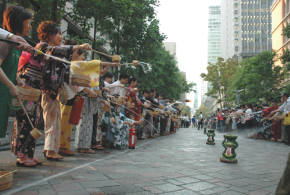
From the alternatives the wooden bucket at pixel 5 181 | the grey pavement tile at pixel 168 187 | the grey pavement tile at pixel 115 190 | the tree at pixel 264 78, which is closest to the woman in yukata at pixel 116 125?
the grey pavement tile at pixel 168 187

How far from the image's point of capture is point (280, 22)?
148 ft

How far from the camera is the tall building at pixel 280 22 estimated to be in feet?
139

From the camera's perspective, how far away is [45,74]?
13.3 ft

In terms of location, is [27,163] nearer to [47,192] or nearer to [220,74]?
[47,192]

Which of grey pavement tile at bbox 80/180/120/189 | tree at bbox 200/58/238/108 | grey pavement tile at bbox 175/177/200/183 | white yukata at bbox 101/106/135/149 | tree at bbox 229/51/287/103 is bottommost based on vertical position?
grey pavement tile at bbox 175/177/200/183

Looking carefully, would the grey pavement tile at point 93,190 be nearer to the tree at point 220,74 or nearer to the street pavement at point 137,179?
the street pavement at point 137,179

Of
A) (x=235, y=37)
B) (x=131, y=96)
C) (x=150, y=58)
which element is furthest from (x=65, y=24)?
(x=235, y=37)

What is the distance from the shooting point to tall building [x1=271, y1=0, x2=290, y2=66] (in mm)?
42369

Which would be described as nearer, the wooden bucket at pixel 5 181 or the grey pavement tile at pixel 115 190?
the wooden bucket at pixel 5 181

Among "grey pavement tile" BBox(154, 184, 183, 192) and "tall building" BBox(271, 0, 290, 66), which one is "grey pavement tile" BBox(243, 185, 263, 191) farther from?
"tall building" BBox(271, 0, 290, 66)

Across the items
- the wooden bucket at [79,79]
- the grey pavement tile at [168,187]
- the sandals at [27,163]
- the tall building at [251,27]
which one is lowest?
the grey pavement tile at [168,187]

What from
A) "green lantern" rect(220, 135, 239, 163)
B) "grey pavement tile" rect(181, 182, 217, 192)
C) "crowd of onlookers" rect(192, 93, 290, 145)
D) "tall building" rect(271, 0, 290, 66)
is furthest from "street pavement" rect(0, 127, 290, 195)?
"tall building" rect(271, 0, 290, 66)

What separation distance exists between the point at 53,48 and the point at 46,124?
1310mm

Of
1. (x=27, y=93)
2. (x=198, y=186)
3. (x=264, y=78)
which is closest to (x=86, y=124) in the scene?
(x=27, y=93)
